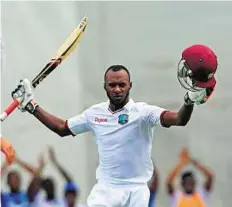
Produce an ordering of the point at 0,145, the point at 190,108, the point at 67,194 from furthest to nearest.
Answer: the point at 67,194
the point at 0,145
the point at 190,108

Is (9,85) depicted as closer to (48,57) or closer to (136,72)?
(48,57)

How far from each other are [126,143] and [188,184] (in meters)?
2.09

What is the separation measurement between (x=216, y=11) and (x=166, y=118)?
2.62m

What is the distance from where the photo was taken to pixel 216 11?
287 inches

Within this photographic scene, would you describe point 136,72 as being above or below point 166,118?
above

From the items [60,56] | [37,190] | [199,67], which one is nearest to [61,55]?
[60,56]

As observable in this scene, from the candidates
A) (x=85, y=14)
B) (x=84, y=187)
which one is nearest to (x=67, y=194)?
(x=84, y=187)

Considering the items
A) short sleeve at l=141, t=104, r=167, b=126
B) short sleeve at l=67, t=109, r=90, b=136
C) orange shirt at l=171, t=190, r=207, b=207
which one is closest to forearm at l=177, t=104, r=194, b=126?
short sleeve at l=141, t=104, r=167, b=126

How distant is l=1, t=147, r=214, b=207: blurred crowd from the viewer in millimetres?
6957

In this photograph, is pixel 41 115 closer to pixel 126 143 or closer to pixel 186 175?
pixel 126 143

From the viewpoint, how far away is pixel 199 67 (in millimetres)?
4488

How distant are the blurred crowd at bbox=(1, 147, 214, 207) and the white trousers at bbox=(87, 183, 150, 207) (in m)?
1.91

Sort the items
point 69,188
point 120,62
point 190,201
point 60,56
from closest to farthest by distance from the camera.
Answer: point 60,56
point 190,201
point 69,188
point 120,62

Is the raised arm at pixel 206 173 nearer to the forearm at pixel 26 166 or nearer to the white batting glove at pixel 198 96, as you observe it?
the forearm at pixel 26 166
